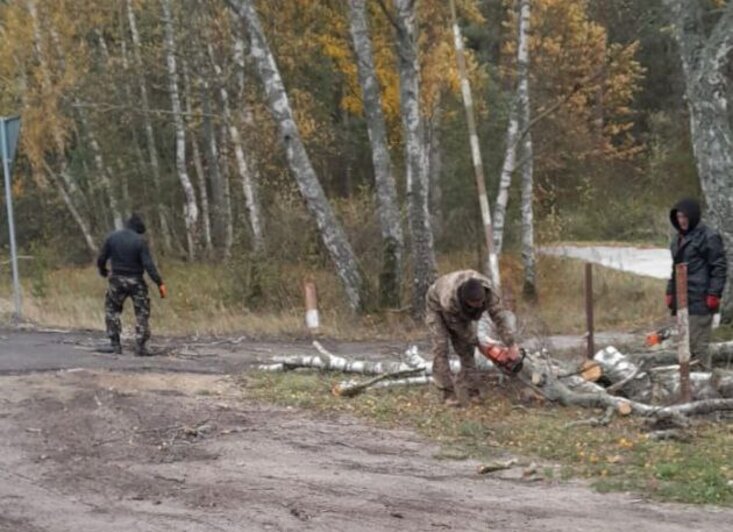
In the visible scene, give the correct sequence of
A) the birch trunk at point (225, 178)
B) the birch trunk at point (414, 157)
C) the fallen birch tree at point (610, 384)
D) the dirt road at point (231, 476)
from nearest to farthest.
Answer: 1. the dirt road at point (231, 476)
2. the fallen birch tree at point (610, 384)
3. the birch trunk at point (414, 157)
4. the birch trunk at point (225, 178)

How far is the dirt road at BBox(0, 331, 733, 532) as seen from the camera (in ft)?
21.2

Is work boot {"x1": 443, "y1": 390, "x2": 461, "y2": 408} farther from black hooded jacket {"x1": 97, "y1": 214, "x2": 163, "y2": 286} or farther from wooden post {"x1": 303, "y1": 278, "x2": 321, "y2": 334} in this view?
wooden post {"x1": 303, "y1": 278, "x2": 321, "y2": 334}

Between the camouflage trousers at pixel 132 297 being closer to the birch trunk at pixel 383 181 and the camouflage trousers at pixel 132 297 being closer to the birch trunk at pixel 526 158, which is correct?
the birch trunk at pixel 383 181

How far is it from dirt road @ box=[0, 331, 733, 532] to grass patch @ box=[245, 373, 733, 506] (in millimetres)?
287

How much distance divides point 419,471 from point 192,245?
75.3ft

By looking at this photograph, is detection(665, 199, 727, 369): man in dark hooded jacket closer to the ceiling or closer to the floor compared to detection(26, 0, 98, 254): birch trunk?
closer to the floor

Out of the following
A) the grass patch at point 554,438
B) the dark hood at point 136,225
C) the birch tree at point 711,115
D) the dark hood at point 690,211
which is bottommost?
the grass patch at point 554,438

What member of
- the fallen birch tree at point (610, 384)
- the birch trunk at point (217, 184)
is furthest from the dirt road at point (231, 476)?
the birch trunk at point (217, 184)

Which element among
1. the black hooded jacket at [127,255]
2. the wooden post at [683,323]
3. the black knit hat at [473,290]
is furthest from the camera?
the black hooded jacket at [127,255]

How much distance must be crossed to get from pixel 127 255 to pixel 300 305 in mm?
6680

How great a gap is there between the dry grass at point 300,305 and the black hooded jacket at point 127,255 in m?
3.91

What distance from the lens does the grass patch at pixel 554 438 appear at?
7336 mm

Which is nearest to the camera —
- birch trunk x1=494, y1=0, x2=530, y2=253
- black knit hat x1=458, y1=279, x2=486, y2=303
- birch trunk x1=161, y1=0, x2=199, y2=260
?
black knit hat x1=458, y1=279, x2=486, y2=303

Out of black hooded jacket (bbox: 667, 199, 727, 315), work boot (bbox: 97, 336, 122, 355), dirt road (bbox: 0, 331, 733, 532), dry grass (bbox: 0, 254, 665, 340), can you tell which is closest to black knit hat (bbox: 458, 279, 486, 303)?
dirt road (bbox: 0, 331, 733, 532)
